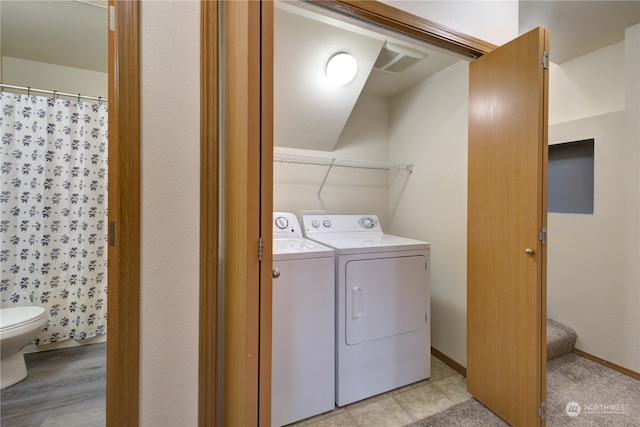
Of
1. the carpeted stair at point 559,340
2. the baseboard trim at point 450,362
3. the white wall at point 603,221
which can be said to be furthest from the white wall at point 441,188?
the white wall at point 603,221

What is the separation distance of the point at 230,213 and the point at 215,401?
0.70 metres

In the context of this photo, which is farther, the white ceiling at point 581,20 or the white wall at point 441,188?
the white wall at point 441,188

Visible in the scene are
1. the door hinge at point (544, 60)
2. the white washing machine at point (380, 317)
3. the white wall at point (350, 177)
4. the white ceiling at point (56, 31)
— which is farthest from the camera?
the white wall at point (350, 177)

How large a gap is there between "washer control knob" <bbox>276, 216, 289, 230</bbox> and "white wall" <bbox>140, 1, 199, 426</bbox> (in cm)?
108

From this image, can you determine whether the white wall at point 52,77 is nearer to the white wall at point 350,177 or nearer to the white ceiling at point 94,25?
the white ceiling at point 94,25

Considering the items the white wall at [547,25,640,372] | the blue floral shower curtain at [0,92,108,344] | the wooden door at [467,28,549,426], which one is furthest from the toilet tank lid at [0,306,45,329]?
the white wall at [547,25,640,372]

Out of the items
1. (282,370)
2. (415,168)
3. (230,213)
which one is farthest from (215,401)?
(415,168)

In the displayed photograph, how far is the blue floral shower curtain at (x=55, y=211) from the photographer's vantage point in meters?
2.12

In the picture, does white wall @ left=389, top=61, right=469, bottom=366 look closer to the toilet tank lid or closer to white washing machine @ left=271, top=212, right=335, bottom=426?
white washing machine @ left=271, top=212, right=335, bottom=426

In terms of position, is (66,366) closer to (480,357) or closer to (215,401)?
(215,401)

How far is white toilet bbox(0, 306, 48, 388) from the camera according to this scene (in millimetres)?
1712

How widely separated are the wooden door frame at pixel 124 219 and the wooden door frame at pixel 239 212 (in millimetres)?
205

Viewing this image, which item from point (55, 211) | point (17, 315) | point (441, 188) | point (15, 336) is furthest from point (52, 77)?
point (441, 188)

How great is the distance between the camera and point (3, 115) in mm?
2080
